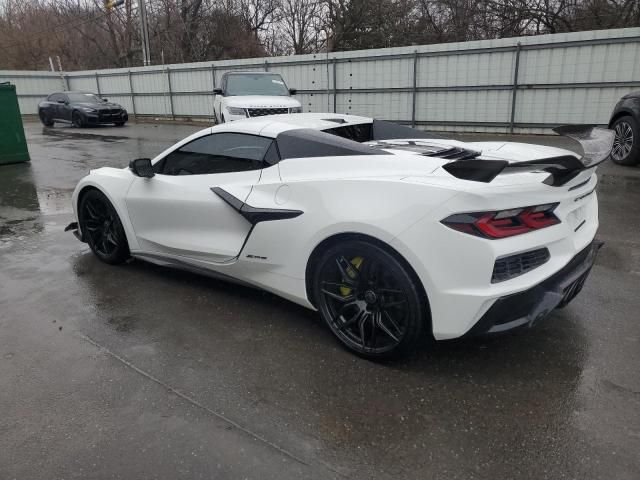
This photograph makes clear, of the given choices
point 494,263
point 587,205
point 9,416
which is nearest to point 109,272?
point 9,416

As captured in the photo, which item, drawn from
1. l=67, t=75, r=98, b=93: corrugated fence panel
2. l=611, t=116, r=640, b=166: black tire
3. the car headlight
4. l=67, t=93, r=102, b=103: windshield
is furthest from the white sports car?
l=67, t=75, r=98, b=93: corrugated fence panel

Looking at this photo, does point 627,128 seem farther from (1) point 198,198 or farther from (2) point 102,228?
(2) point 102,228

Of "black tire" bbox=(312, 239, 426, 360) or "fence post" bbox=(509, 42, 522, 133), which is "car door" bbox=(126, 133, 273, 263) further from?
"fence post" bbox=(509, 42, 522, 133)

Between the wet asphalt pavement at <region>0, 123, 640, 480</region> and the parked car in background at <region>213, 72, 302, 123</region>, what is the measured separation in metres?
8.12

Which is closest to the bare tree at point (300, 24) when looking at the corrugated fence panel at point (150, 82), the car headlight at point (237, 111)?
the corrugated fence panel at point (150, 82)

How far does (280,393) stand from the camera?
2693mm

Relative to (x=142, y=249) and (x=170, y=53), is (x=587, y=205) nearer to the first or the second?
(x=142, y=249)

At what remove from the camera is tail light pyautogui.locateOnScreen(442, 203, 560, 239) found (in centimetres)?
244

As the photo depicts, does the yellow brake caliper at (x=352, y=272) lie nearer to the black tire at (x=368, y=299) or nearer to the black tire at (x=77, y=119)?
the black tire at (x=368, y=299)

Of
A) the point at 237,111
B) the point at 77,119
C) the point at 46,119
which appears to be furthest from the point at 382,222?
the point at 46,119

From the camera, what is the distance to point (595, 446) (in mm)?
2234

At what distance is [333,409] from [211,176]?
1.91 meters

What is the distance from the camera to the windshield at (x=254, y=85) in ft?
41.3

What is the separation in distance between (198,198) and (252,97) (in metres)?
9.01
